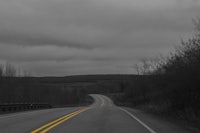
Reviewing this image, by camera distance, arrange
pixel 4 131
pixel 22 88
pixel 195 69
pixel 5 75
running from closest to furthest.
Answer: pixel 4 131
pixel 195 69
pixel 5 75
pixel 22 88

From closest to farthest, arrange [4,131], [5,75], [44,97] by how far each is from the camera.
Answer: [4,131] < [5,75] < [44,97]

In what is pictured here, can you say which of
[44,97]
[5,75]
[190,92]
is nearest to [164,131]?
[190,92]

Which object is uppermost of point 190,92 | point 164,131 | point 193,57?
point 193,57

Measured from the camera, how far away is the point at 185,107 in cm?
2548

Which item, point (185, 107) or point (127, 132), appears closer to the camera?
point (127, 132)

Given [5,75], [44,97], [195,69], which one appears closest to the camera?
[195,69]

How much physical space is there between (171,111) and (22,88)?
192 ft

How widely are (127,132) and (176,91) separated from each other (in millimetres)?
12096

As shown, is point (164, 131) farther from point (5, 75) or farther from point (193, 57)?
point (5, 75)

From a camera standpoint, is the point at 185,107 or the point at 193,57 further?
the point at 185,107

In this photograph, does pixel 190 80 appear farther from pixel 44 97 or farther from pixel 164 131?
pixel 44 97

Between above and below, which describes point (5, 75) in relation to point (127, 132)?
above

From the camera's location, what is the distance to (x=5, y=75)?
253 ft

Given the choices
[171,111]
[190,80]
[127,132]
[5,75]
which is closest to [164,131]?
[127,132]
